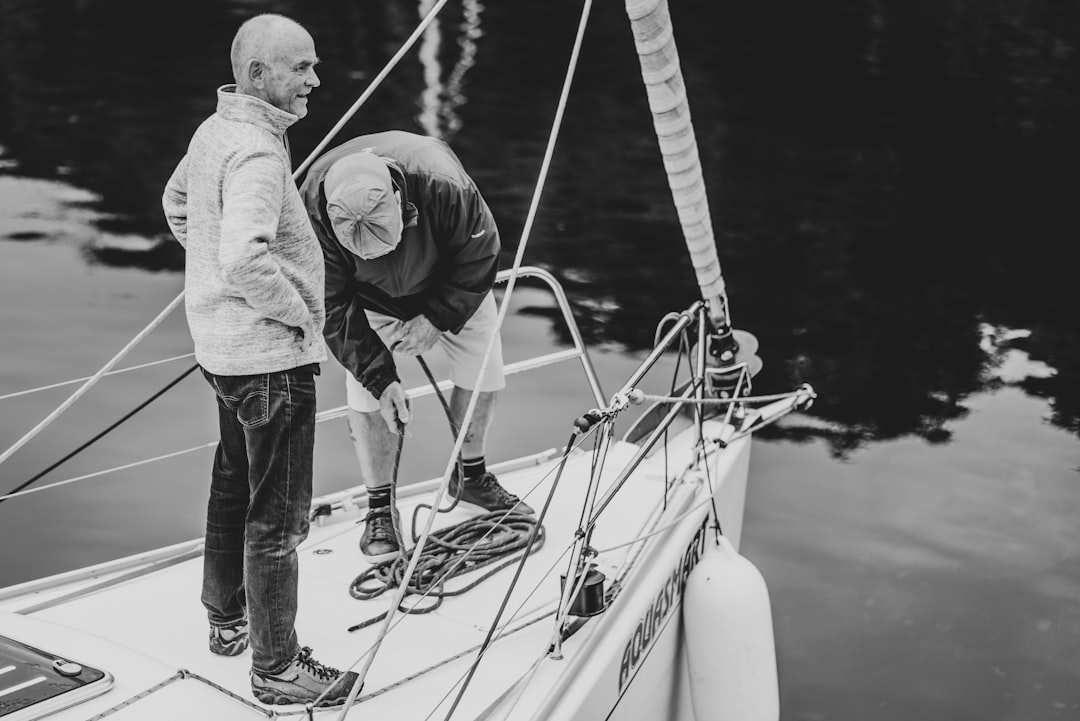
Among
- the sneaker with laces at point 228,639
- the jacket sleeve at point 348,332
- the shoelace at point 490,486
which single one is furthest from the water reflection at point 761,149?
the sneaker with laces at point 228,639

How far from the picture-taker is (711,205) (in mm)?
12562

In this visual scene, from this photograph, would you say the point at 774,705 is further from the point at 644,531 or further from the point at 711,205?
the point at 711,205

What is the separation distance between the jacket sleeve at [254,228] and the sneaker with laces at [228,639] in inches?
35.6

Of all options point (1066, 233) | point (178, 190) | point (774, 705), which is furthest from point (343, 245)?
point (1066, 233)

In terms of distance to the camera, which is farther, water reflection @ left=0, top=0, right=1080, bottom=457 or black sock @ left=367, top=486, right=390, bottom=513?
water reflection @ left=0, top=0, right=1080, bottom=457

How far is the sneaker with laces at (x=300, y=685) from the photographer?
2.71 metres

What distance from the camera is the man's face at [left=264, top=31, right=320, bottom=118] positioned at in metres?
2.37

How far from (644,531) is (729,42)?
17615 mm

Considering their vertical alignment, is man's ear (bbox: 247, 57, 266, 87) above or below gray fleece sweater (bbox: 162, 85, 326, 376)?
above

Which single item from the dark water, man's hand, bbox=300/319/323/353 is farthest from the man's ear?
the dark water

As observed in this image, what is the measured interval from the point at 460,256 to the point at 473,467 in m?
0.71

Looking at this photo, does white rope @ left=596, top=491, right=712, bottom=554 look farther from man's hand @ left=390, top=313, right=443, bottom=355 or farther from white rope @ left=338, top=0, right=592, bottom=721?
man's hand @ left=390, top=313, right=443, bottom=355

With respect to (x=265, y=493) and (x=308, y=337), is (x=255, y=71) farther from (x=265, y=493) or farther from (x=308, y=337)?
(x=265, y=493)

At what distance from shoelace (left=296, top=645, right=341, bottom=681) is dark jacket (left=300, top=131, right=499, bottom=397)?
799 millimetres
